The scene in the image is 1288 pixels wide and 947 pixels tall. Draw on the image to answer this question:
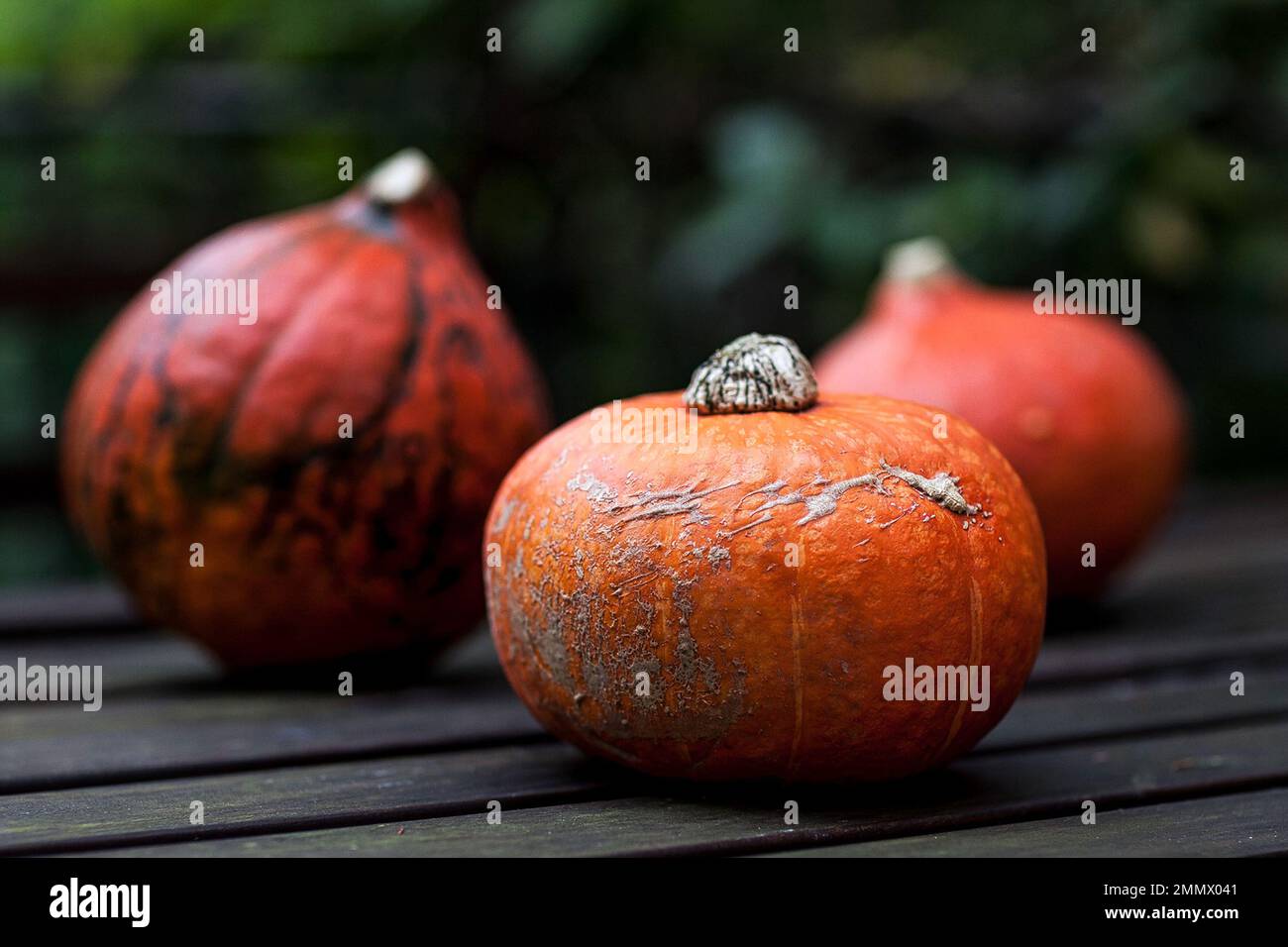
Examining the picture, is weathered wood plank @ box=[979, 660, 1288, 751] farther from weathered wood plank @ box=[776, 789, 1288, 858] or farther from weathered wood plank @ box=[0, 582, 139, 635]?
weathered wood plank @ box=[0, 582, 139, 635]

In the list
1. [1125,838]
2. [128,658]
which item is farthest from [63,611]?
[1125,838]

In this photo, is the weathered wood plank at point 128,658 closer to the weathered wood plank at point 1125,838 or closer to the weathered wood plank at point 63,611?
the weathered wood plank at point 63,611

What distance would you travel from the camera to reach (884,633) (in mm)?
1573

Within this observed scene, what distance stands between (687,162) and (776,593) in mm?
3507

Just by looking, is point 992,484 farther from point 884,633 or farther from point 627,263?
point 627,263

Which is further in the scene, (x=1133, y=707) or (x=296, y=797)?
(x=1133, y=707)

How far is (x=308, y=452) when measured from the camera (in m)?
2.28

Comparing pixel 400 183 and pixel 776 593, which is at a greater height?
pixel 400 183

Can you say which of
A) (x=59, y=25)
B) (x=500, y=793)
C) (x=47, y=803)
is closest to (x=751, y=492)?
(x=500, y=793)

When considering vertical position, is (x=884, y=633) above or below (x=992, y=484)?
below

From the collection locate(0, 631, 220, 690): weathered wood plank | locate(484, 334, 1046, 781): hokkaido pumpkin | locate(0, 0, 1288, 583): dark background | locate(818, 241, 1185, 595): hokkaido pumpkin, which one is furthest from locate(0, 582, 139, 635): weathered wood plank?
locate(484, 334, 1046, 781): hokkaido pumpkin

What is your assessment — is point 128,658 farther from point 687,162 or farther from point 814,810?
point 687,162

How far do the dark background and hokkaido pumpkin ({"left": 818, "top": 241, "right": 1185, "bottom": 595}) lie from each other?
866 mm

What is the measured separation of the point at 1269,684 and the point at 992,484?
932mm
